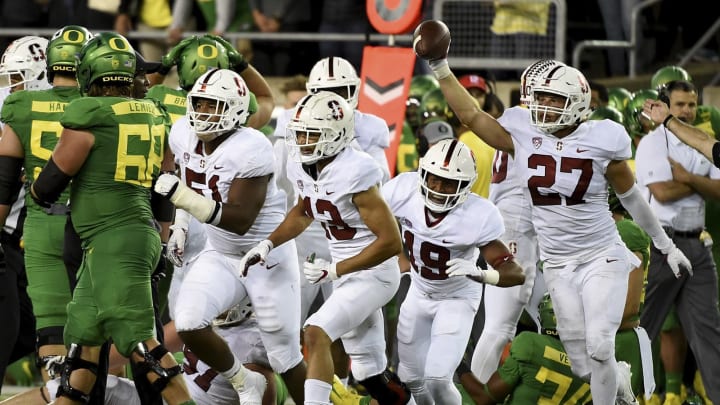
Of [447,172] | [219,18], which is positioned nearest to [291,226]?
[447,172]

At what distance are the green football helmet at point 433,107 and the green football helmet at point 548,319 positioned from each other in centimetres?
211

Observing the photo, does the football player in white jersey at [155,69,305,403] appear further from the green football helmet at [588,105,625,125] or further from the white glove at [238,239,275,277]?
the green football helmet at [588,105,625,125]

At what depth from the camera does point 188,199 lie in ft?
19.5

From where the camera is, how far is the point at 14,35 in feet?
37.1

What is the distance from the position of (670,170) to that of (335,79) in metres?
1.84

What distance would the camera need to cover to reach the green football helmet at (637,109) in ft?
27.0

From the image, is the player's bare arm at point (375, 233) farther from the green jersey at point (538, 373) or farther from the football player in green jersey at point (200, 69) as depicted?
the football player in green jersey at point (200, 69)

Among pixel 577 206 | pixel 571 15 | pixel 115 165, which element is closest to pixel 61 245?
pixel 115 165

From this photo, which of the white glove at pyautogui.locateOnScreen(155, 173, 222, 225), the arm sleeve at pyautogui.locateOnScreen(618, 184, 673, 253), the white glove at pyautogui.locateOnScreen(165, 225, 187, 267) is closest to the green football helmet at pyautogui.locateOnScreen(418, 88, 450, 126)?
the arm sleeve at pyautogui.locateOnScreen(618, 184, 673, 253)

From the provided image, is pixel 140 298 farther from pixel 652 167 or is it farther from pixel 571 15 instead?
pixel 571 15

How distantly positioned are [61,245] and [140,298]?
710 mm

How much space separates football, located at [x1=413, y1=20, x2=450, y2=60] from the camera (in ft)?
20.7

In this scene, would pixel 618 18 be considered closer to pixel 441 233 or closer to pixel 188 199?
pixel 441 233

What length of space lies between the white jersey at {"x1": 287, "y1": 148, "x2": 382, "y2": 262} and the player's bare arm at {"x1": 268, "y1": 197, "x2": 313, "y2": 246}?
3 centimetres
